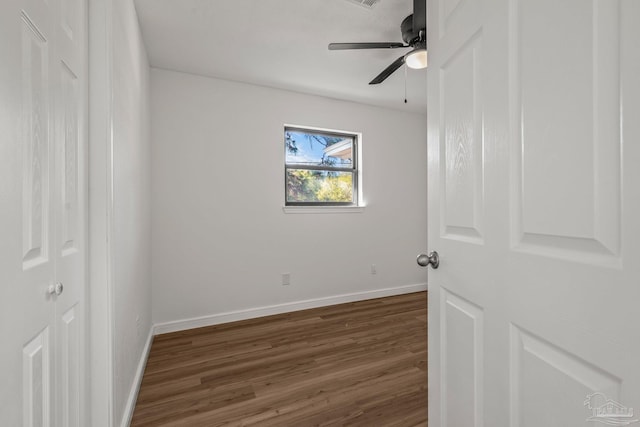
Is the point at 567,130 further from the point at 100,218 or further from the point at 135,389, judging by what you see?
the point at 135,389

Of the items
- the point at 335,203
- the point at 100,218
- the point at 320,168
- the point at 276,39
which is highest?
the point at 276,39

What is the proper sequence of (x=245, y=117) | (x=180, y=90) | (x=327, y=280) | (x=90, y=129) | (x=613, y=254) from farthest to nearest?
(x=327, y=280) < (x=245, y=117) < (x=180, y=90) < (x=90, y=129) < (x=613, y=254)

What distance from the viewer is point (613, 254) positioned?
0.49 meters

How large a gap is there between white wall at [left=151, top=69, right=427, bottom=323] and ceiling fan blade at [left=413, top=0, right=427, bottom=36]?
1679mm

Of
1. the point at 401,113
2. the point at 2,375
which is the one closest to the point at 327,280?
the point at 401,113

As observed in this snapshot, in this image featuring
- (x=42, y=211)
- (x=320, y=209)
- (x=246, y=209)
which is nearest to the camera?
(x=42, y=211)

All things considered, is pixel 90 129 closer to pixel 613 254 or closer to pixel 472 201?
pixel 472 201

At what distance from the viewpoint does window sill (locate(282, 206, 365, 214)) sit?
10.9 feet

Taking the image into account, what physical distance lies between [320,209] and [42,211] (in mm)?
2764

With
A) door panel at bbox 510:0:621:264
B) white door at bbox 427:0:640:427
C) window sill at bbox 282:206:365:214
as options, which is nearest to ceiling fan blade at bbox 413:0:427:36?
white door at bbox 427:0:640:427

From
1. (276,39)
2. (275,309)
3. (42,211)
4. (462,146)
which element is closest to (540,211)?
(462,146)

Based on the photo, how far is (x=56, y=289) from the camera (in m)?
0.89

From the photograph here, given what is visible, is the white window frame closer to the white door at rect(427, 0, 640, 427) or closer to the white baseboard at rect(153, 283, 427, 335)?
the white baseboard at rect(153, 283, 427, 335)

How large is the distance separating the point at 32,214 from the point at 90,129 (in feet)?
1.90
